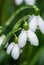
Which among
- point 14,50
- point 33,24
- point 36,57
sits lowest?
point 14,50

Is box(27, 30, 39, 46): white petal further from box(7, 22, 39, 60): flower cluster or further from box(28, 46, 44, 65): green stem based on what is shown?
box(28, 46, 44, 65): green stem

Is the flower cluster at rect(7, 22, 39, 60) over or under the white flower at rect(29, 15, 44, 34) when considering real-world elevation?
under

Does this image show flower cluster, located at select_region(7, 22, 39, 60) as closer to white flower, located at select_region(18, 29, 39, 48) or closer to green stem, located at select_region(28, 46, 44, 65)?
white flower, located at select_region(18, 29, 39, 48)

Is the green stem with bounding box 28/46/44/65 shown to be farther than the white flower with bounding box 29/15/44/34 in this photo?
Yes

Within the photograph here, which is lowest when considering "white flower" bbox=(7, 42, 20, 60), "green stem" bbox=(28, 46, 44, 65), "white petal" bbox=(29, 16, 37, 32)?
"white flower" bbox=(7, 42, 20, 60)

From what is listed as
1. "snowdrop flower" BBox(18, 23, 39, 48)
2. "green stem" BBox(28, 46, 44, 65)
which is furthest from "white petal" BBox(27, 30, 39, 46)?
"green stem" BBox(28, 46, 44, 65)

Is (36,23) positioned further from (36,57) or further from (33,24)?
(36,57)

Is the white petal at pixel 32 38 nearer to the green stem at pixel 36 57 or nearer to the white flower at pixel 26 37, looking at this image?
the white flower at pixel 26 37

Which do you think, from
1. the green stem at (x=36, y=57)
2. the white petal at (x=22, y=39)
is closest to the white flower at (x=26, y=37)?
the white petal at (x=22, y=39)

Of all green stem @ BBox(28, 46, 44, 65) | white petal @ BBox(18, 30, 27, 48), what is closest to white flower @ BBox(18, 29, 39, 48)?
white petal @ BBox(18, 30, 27, 48)

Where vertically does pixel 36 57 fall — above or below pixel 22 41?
above

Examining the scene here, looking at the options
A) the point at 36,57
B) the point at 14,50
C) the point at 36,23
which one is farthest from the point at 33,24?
the point at 36,57

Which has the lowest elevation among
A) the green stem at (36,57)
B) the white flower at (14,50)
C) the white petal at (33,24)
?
the white flower at (14,50)
